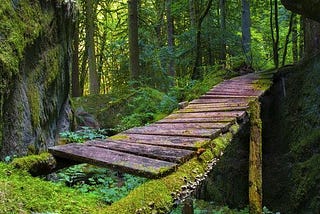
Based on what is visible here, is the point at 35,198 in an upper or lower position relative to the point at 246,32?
lower

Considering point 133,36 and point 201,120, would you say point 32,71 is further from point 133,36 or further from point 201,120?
point 133,36

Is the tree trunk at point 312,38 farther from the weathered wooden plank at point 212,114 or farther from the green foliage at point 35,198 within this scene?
the green foliage at point 35,198

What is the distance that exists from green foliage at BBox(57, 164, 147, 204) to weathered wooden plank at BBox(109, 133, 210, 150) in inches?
27.8

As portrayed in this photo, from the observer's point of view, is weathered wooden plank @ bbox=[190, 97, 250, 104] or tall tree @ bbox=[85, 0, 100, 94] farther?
tall tree @ bbox=[85, 0, 100, 94]

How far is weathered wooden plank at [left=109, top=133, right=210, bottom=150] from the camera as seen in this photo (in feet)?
11.6

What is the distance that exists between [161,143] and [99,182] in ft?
8.87

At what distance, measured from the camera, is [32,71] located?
Answer: 4.42 m

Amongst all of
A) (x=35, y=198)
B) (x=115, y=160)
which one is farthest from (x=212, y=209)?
(x=35, y=198)

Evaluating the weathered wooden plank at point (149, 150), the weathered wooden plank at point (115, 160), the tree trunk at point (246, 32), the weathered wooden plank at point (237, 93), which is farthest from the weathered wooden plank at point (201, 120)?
the tree trunk at point (246, 32)

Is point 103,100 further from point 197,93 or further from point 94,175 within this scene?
point 94,175

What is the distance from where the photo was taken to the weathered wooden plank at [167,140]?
11.6ft

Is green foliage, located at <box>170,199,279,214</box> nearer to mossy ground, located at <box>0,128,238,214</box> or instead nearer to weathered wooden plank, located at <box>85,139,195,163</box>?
weathered wooden plank, located at <box>85,139,195,163</box>

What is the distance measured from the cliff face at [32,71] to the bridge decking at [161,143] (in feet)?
2.20

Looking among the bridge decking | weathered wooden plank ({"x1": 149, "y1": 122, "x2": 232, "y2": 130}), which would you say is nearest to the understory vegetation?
the bridge decking
